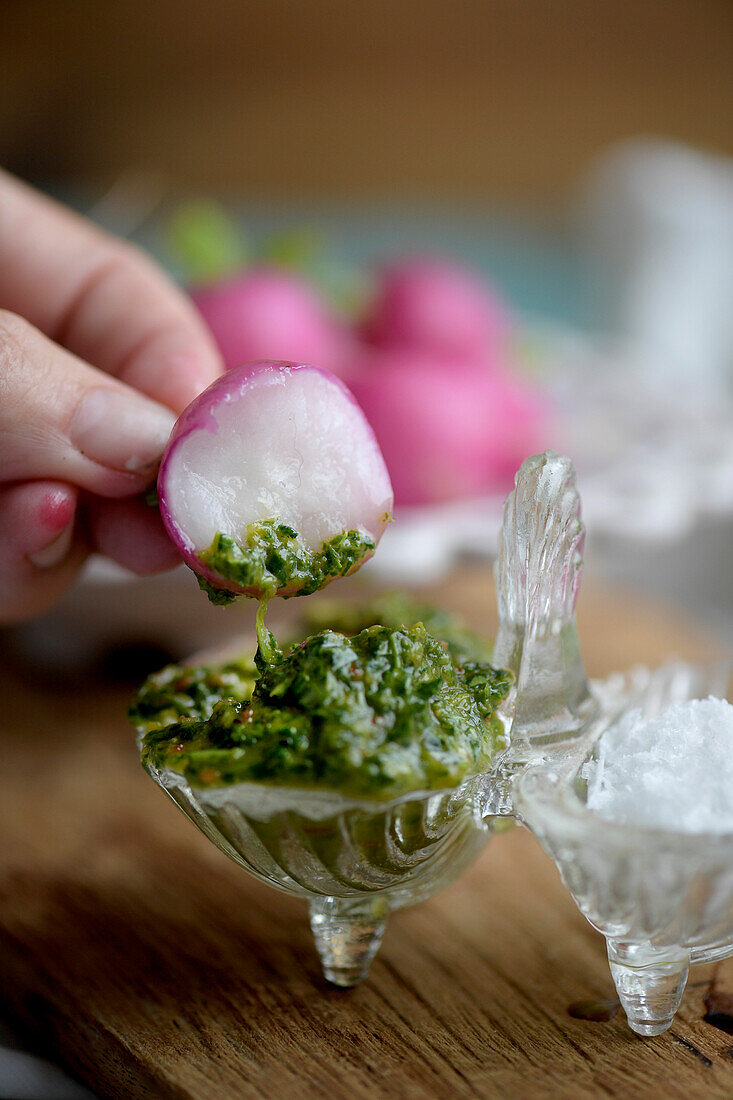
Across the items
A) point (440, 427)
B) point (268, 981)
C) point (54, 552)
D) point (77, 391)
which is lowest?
point (268, 981)

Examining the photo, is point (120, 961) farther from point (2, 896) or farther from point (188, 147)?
point (188, 147)

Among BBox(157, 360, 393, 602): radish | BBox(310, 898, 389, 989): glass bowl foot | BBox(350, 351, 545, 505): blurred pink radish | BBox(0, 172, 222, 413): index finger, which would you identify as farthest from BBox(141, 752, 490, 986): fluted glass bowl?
BBox(350, 351, 545, 505): blurred pink radish

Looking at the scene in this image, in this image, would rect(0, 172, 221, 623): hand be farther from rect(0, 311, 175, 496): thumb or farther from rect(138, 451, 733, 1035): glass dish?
rect(138, 451, 733, 1035): glass dish

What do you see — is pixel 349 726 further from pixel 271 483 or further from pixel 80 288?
pixel 80 288

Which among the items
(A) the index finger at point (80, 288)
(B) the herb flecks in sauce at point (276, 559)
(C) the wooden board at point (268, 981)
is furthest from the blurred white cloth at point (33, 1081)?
(A) the index finger at point (80, 288)

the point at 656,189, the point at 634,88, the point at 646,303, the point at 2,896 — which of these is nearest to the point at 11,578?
the point at 2,896

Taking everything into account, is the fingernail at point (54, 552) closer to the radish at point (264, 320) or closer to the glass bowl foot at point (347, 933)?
the glass bowl foot at point (347, 933)

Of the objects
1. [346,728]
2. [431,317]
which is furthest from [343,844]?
[431,317]
